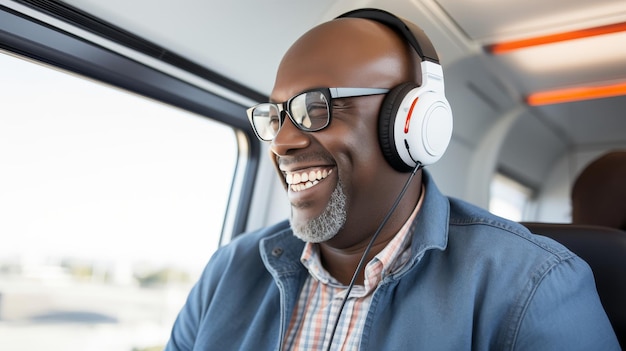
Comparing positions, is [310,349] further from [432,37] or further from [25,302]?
[432,37]

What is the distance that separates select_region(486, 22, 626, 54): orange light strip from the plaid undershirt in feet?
5.10

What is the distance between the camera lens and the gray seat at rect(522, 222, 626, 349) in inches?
59.8

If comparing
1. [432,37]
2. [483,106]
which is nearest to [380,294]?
[432,37]

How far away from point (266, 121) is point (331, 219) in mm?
368

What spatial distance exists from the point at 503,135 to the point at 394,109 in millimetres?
2867

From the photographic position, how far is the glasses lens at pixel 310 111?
4.71 ft

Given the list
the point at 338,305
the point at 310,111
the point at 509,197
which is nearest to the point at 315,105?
the point at 310,111

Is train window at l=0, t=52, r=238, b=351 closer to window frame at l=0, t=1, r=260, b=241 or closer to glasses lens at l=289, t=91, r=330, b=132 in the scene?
window frame at l=0, t=1, r=260, b=241

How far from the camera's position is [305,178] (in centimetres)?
151

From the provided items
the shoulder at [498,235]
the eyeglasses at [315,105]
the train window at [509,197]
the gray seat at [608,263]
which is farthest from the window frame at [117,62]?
the train window at [509,197]

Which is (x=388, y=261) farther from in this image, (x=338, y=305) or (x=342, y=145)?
(x=342, y=145)

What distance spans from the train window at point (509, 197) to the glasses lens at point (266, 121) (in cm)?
342

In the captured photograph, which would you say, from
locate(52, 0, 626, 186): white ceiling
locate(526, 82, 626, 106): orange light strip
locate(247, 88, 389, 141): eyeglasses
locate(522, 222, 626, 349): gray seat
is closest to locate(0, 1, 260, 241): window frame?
locate(52, 0, 626, 186): white ceiling

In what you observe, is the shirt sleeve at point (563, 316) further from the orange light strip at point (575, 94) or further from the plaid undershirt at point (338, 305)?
the orange light strip at point (575, 94)
